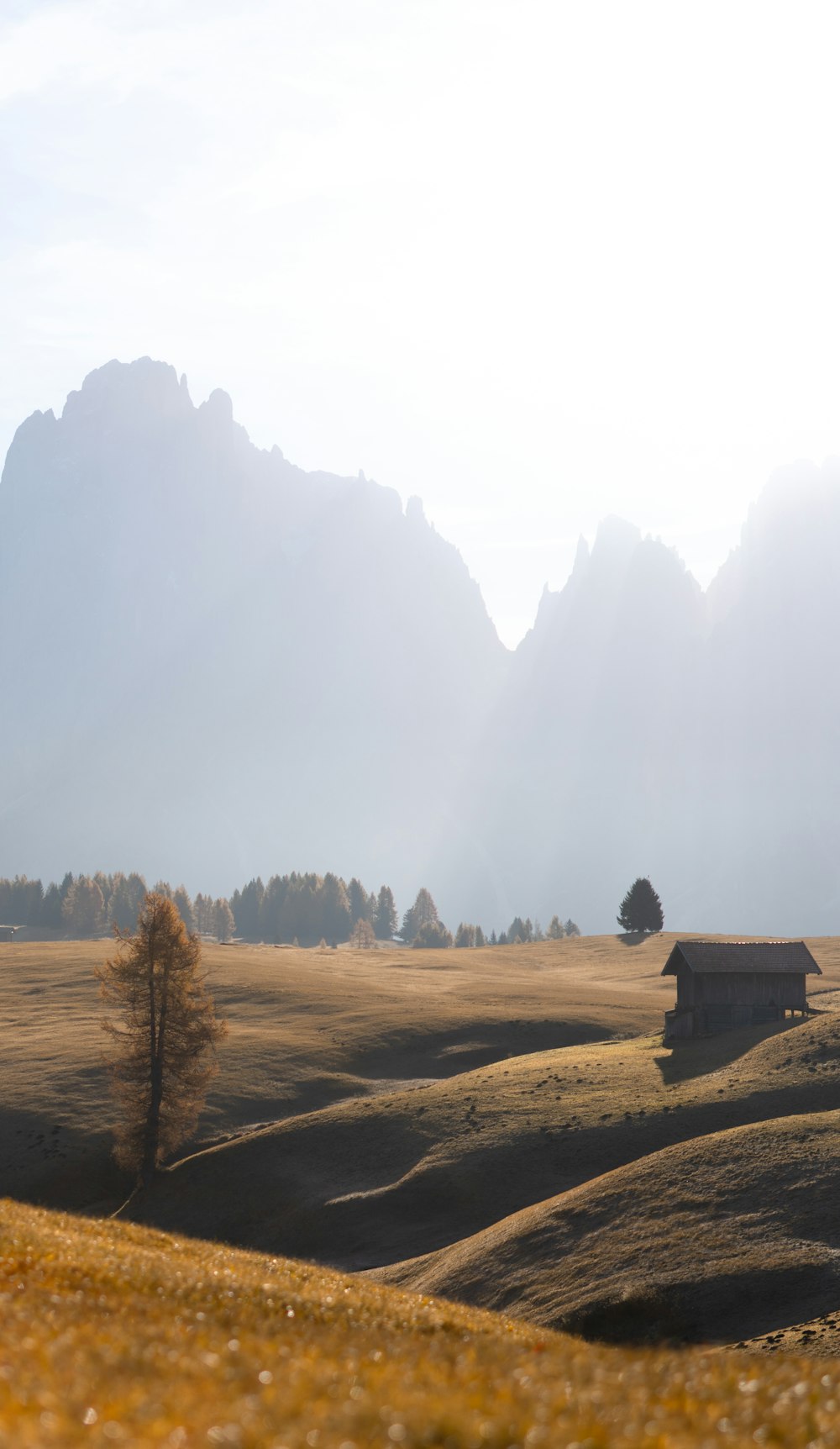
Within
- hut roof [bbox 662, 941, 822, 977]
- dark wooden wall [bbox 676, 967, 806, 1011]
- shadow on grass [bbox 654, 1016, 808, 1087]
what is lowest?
shadow on grass [bbox 654, 1016, 808, 1087]

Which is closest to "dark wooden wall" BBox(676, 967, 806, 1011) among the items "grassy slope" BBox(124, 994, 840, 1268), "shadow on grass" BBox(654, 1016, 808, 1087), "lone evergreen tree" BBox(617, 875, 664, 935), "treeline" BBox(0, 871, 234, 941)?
"shadow on grass" BBox(654, 1016, 808, 1087)

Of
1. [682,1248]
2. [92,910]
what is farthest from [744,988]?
[92,910]

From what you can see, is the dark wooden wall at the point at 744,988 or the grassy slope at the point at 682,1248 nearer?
the grassy slope at the point at 682,1248

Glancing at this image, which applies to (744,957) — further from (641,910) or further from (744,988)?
(641,910)

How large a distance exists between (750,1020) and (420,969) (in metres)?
57.1

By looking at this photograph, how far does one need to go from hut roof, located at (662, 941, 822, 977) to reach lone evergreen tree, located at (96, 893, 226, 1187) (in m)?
32.8

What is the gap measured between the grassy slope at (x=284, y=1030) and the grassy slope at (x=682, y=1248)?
2298cm

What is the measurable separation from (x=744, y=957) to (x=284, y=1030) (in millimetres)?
33867

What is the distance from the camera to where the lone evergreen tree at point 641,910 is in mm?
154000

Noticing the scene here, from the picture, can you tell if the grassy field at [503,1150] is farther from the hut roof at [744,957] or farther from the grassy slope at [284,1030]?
the hut roof at [744,957]

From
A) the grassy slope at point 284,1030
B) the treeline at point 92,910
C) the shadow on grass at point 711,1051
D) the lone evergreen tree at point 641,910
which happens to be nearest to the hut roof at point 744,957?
the shadow on grass at point 711,1051

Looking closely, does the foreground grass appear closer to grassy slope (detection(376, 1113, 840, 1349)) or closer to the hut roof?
grassy slope (detection(376, 1113, 840, 1349))

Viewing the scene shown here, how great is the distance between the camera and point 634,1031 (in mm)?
73562

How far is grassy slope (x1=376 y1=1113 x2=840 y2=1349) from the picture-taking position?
1080 inches
